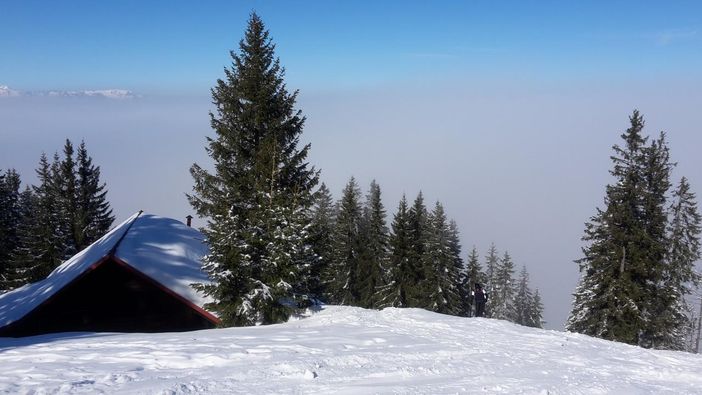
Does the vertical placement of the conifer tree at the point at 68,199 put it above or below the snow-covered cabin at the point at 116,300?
above

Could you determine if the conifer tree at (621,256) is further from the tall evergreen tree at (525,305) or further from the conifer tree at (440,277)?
the tall evergreen tree at (525,305)

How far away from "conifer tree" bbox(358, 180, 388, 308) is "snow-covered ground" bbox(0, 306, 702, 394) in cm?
2794

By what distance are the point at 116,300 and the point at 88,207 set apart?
2726 centimetres

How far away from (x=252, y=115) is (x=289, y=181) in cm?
319

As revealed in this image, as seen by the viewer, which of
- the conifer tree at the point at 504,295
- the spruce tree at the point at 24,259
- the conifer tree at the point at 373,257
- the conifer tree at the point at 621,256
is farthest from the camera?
the conifer tree at the point at 504,295

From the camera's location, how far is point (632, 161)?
980 inches

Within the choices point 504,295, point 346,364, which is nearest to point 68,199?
point 346,364

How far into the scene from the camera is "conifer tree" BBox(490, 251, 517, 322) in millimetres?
60375

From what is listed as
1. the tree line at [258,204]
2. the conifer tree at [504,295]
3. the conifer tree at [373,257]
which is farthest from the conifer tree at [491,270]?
the tree line at [258,204]

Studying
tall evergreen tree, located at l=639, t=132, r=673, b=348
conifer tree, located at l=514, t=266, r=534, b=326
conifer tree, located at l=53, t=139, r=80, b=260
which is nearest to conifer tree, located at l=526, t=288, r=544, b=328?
conifer tree, located at l=514, t=266, r=534, b=326

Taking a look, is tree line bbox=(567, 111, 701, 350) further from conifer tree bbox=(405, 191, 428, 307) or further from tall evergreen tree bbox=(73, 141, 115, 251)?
tall evergreen tree bbox=(73, 141, 115, 251)

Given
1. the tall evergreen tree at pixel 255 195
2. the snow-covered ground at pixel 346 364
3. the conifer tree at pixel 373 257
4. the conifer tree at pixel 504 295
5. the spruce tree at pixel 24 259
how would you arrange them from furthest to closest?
the conifer tree at pixel 504 295 < the conifer tree at pixel 373 257 < the spruce tree at pixel 24 259 < the tall evergreen tree at pixel 255 195 < the snow-covered ground at pixel 346 364

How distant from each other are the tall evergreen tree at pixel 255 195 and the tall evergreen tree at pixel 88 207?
25.6 m

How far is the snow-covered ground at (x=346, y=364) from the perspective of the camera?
25.8ft
